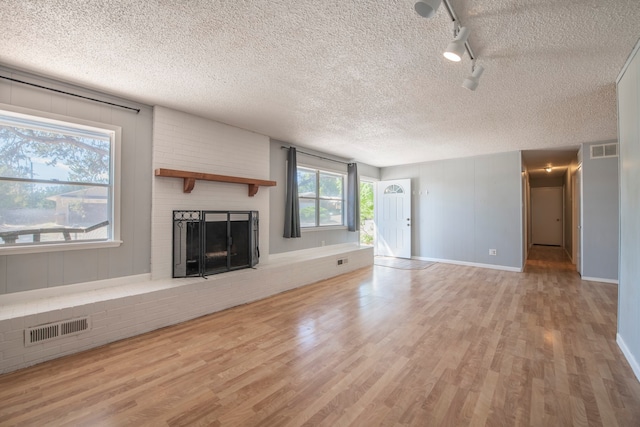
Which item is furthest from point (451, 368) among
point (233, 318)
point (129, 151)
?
point (129, 151)

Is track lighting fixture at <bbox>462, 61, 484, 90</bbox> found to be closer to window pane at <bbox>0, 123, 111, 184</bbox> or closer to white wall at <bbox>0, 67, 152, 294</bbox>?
white wall at <bbox>0, 67, 152, 294</bbox>

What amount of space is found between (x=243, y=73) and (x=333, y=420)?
2.81m

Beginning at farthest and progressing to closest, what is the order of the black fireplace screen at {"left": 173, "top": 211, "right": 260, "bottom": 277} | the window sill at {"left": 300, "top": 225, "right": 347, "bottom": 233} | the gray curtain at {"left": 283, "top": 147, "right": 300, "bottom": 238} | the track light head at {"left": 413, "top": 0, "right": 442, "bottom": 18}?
the window sill at {"left": 300, "top": 225, "right": 347, "bottom": 233} < the gray curtain at {"left": 283, "top": 147, "right": 300, "bottom": 238} < the black fireplace screen at {"left": 173, "top": 211, "right": 260, "bottom": 277} < the track light head at {"left": 413, "top": 0, "right": 442, "bottom": 18}

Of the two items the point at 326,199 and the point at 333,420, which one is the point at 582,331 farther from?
the point at 326,199

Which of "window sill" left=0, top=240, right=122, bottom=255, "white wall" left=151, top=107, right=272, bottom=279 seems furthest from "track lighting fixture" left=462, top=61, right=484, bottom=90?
"window sill" left=0, top=240, right=122, bottom=255

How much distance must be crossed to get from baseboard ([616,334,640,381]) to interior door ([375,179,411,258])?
15.0 ft

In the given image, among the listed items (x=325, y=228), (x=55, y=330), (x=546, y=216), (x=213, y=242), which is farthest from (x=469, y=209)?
(x=55, y=330)

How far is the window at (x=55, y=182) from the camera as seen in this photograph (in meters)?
2.52

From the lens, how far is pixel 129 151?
3180 millimetres

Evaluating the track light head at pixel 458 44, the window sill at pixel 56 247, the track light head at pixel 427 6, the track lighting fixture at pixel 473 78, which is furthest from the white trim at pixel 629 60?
the window sill at pixel 56 247

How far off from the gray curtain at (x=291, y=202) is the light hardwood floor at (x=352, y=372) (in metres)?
1.66

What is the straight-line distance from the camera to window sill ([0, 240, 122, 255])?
2477mm

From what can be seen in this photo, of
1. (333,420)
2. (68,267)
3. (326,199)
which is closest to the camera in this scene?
(333,420)

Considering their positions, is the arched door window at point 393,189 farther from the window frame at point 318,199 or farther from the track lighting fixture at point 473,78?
the track lighting fixture at point 473,78
